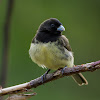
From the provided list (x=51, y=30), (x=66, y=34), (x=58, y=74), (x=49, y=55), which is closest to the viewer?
(x=58, y=74)

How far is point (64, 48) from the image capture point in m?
3.73

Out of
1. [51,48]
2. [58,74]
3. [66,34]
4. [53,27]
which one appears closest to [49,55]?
[51,48]

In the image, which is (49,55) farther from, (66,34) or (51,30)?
(66,34)

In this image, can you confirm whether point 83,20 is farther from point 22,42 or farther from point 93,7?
point 22,42

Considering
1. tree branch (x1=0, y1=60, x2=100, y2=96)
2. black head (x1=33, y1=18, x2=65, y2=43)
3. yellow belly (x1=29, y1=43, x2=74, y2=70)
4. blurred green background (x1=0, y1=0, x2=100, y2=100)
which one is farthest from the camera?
blurred green background (x1=0, y1=0, x2=100, y2=100)

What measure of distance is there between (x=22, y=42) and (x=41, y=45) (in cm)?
201

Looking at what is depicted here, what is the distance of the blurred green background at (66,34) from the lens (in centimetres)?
561

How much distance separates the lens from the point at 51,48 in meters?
3.55

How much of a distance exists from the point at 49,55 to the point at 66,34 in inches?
107

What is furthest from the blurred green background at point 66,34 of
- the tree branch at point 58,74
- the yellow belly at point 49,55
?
the tree branch at point 58,74

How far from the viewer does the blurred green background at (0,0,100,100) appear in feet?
18.4

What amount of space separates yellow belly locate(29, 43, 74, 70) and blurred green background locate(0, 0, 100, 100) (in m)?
1.80

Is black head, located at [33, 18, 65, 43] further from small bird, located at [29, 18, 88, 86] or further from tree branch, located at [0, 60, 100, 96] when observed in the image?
tree branch, located at [0, 60, 100, 96]

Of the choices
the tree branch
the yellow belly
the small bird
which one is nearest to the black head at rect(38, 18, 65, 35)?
the small bird
